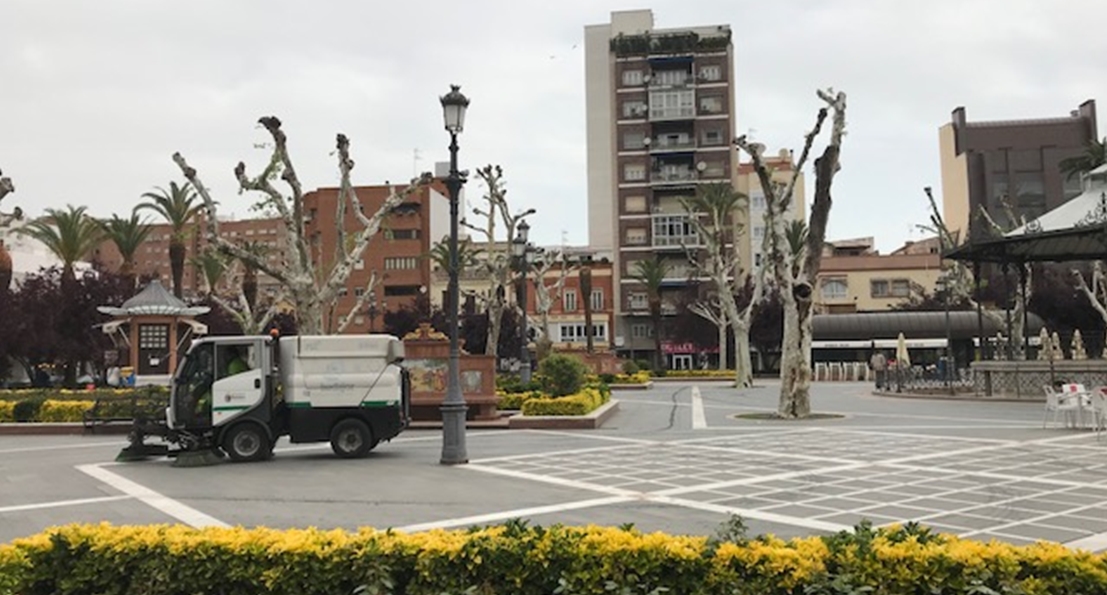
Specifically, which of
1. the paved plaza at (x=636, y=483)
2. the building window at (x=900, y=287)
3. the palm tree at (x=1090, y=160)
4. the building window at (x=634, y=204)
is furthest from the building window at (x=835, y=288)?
the paved plaza at (x=636, y=483)

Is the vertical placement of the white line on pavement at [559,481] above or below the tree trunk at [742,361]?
below

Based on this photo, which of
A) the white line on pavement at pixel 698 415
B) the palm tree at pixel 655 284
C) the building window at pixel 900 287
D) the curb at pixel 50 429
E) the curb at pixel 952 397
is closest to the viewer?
the white line on pavement at pixel 698 415

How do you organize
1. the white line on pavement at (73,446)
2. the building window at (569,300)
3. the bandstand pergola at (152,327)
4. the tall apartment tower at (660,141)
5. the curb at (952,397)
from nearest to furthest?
the white line on pavement at (73,446)
the curb at (952,397)
the bandstand pergola at (152,327)
the tall apartment tower at (660,141)
the building window at (569,300)

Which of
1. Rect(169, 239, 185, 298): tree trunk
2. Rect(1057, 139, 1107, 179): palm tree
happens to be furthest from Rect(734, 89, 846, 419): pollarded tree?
Rect(169, 239, 185, 298): tree trunk

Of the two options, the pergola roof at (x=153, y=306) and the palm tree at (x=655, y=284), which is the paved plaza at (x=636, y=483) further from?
the palm tree at (x=655, y=284)

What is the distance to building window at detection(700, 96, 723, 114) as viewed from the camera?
75375mm

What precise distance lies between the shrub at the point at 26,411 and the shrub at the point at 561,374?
1261 cm

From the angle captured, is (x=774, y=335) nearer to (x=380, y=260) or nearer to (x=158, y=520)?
(x=380, y=260)

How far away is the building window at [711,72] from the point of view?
2982 inches

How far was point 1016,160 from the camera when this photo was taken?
75688 millimetres

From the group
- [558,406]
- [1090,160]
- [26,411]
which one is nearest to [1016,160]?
[1090,160]

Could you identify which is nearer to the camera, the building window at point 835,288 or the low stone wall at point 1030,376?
the low stone wall at point 1030,376

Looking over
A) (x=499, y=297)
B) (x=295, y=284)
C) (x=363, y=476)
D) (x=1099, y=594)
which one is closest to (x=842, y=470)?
(x=363, y=476)

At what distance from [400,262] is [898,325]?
41.9m
